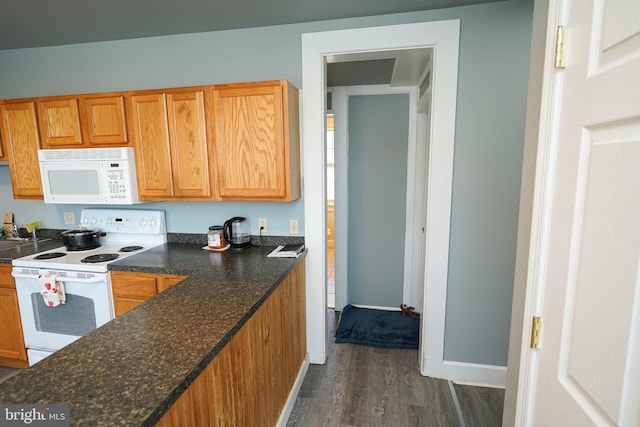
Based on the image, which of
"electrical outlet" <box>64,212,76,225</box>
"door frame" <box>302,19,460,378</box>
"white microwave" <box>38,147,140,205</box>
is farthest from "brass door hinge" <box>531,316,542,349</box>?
"electrical outlet" <box>64,212,76,225</box>

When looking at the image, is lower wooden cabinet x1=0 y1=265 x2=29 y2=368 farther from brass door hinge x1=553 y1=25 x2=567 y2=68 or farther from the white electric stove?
brass door hinge x1=553 y1=25 x2=567 y2=68

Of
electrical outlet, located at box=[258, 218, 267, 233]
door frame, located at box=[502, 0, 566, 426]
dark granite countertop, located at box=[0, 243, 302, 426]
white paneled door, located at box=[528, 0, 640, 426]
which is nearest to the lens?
white paneled door, located at box=[528, 0, 640, 426]

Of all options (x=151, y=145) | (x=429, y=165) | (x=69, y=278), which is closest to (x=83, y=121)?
(x=151, y=145)

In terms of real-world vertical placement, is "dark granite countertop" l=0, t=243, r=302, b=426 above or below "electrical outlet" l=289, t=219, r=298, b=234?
below

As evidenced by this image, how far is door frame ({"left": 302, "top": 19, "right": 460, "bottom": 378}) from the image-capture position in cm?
191

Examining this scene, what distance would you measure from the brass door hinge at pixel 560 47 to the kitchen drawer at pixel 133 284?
7.01 feet

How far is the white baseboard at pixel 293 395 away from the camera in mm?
1763

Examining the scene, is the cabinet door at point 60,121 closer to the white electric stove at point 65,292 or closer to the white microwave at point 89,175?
the white microwave at point 89,175

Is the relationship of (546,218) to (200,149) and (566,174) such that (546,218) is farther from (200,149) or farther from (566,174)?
(200,149)

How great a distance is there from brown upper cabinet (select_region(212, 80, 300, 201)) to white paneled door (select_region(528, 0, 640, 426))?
1422mm

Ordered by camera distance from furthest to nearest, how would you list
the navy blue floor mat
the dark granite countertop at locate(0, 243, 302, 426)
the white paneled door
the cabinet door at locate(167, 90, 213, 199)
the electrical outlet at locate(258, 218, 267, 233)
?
the navy blue floor mat → the electrical outlet at locate(258, 218, 267, 233) → the cabinet door at locate(167, 90, 213, 199) → the dark granite countertop at locate(0, 243, 302, 426) → the white paneled door

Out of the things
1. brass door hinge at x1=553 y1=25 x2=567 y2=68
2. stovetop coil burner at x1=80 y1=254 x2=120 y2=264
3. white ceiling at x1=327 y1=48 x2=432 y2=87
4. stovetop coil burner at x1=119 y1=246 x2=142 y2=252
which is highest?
white ceiling at x1=327 y1=48 x2=432 y2=87

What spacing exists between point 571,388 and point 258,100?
194 cm

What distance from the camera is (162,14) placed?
1.92 metres
